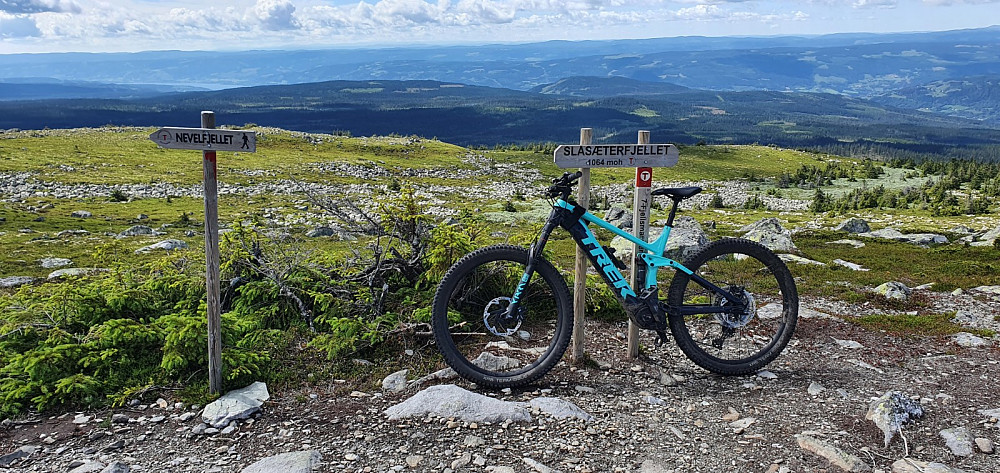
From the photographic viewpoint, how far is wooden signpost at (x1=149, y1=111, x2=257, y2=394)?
6570 mm

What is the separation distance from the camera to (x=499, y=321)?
7617 mm

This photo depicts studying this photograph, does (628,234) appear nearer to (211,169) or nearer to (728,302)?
(728,302)

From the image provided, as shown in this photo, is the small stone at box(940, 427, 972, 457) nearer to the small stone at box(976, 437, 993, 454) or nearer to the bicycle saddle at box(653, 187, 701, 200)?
the small stone at box(976, 437, 993, 454)

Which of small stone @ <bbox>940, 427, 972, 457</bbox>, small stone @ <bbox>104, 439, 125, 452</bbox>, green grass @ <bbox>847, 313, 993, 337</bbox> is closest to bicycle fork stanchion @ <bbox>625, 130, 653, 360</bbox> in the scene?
small stone @ <bbox>940, 427, 972, 457</bbox>

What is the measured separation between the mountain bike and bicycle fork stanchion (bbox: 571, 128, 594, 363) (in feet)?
0.86

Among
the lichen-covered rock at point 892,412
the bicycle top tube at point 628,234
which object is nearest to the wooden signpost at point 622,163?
the bicycle top tube at point 628,234

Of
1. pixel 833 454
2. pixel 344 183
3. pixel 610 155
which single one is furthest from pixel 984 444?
pixel 344 183

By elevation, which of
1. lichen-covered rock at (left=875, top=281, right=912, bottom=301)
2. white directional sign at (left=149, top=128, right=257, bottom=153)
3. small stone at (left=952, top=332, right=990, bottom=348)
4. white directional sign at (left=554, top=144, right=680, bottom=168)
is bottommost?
lichen-covered rock at (left=875, top=281, right=912, bottom=301)

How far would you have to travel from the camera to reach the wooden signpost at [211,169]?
657cm

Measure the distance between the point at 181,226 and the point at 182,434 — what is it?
89.9 feet

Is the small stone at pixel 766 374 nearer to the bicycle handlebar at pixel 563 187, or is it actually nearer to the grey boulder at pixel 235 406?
the bicycle handlebar at pixel 563 187

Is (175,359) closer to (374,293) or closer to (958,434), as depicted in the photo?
(374,293)

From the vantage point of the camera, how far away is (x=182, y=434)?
6535mm

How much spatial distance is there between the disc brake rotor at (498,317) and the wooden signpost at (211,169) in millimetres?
3085
